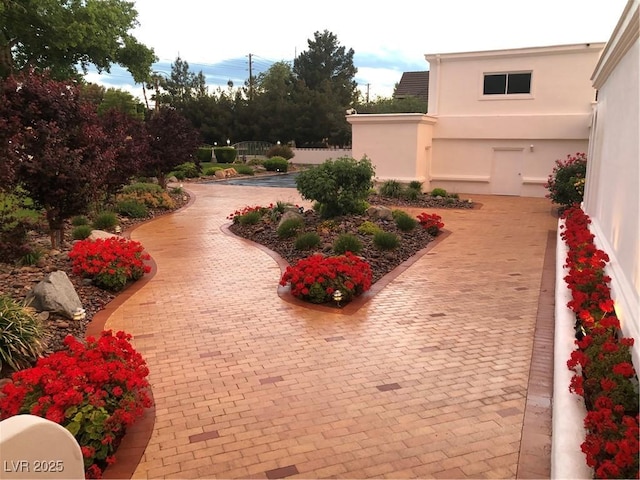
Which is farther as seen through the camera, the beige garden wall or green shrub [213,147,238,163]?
green shrub [213,147,238,163]

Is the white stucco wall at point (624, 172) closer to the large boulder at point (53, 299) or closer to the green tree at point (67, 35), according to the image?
the large boulder at point (53, 299)

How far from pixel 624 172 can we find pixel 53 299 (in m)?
6.65

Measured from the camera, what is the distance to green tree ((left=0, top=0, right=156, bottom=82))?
926 inches

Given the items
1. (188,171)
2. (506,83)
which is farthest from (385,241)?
(188,171)

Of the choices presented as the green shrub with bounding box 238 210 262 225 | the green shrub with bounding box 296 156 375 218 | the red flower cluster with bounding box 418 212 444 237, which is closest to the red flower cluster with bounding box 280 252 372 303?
the green shrub with bounding box 296 156 375 218

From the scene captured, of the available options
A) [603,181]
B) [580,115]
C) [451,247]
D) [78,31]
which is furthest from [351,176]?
[78,31]

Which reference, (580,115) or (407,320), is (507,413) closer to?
(407,320)

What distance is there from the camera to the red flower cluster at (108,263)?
7777 millimetres

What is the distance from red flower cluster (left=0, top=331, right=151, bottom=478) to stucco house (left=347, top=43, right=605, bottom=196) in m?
17.5

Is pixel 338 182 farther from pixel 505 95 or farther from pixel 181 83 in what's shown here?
pixel 181 83

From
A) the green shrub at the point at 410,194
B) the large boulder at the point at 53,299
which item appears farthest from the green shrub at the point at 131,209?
the green shrub at the point at 410,194

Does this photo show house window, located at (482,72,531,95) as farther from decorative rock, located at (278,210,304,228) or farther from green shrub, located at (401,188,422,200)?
decorative rock, located at (278,210,304,228)

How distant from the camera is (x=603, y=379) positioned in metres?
3.75

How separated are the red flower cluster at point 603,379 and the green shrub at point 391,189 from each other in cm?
1328
